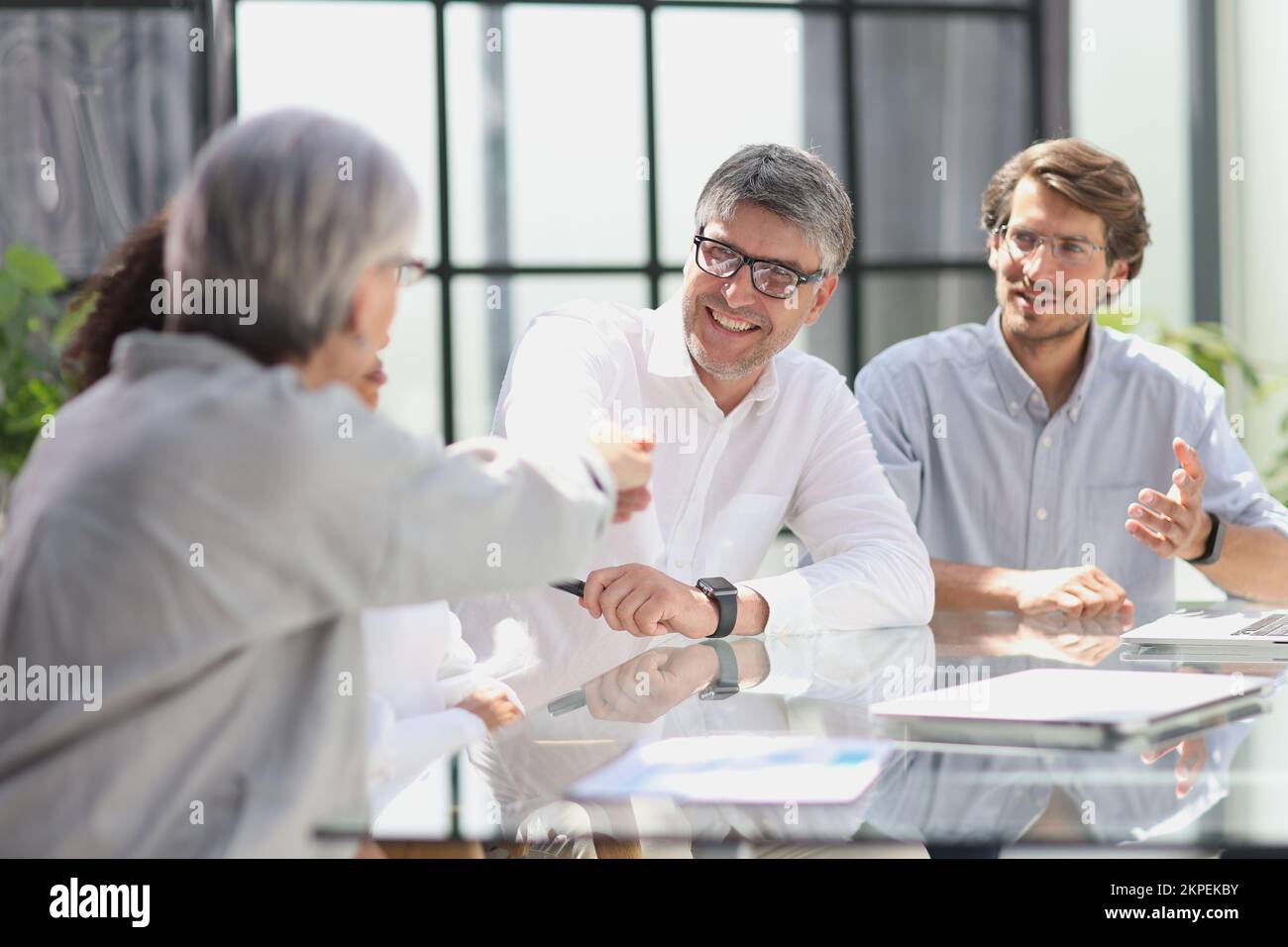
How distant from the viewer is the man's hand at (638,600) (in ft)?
5.80

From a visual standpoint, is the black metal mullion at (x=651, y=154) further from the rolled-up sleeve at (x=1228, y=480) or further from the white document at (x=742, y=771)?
the white document at (x=742, y=771)

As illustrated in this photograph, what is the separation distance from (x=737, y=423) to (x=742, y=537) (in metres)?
0.23

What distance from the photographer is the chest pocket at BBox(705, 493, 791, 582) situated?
7.68 feet

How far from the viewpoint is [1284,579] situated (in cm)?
246

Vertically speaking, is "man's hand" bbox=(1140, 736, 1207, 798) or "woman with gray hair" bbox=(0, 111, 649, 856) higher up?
"woman with gray hair" bbox=(0, 111, 649, 856)

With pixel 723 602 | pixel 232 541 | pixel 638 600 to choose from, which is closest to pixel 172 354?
pixel 232 541

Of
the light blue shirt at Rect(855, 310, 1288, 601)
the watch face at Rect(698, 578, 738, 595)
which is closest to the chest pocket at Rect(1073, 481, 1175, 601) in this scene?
the light blue shirt at Rect(855, 310, 1288, 601)

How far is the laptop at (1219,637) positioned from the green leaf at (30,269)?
3.16 meters

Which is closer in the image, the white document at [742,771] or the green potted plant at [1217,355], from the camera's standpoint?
the white document at [742,771]

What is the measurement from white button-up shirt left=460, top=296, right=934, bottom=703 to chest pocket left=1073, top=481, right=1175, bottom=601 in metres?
0.59

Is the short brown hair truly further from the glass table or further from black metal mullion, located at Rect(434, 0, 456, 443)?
black metal mullion, located at Rect(434, 0, 456, 443)

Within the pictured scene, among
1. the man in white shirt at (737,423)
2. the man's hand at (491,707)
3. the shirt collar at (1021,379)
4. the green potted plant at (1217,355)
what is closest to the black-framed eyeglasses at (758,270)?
the man in white shirt at (737,423)

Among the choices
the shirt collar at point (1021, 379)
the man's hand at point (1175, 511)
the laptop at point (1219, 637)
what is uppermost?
the shirt collar at point (1021, 379)
